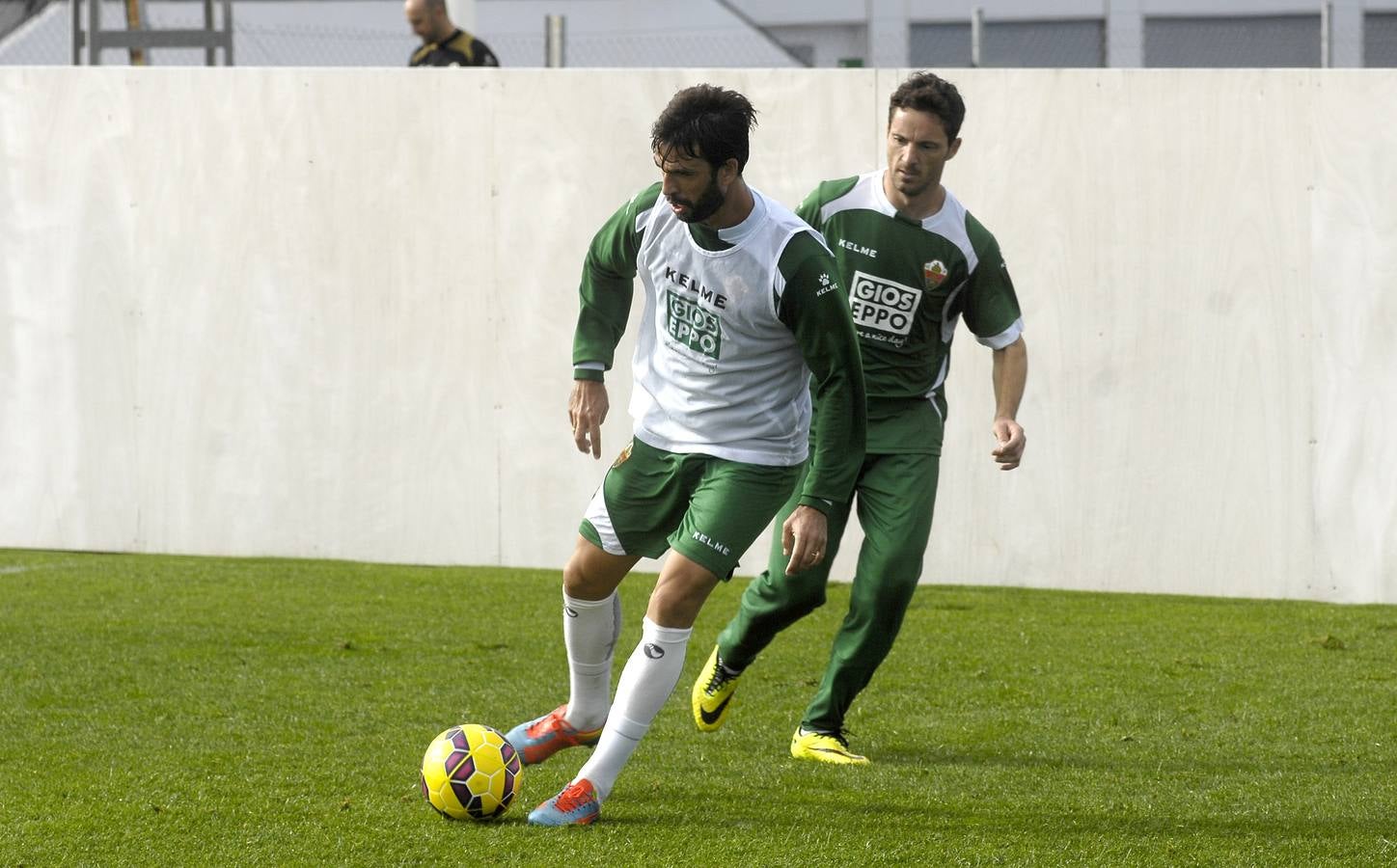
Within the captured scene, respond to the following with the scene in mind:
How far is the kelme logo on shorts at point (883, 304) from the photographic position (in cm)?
501

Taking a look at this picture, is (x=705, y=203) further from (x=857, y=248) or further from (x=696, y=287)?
(x=857, y=248)

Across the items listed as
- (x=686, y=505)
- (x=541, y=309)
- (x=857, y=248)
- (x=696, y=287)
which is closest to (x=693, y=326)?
(x=696, y=287)

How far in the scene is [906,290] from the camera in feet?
16.4

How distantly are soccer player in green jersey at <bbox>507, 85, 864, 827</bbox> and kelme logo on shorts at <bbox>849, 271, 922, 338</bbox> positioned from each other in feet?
2.40

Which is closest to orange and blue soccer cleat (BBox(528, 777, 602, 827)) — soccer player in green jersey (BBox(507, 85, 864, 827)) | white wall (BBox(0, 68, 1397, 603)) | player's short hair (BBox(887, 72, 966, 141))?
soccer player in green jersey (BBox(507, 85, 864, 827))

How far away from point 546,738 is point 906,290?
1652 millimetres

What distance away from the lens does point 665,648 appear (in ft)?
13.5

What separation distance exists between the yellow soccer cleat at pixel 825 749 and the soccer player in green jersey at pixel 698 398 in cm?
77

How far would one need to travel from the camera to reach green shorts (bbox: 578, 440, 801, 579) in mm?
4078

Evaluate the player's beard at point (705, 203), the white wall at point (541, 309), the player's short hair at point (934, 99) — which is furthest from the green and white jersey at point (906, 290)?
the white wall at point (541, 309)

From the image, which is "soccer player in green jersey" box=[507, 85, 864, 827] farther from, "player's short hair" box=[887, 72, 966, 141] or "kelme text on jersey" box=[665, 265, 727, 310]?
"player's short hair" box=[887, 72, 966, 141]

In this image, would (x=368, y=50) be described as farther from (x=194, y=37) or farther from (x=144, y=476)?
(x=144, y=476)

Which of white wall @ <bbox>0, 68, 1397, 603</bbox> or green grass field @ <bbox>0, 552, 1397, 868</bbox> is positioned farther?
white wall @ <bbox>0, 68, 1397, 603</bbox>

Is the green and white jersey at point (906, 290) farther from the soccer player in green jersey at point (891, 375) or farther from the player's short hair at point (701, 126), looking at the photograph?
the player's short hair at point (701, 126)
